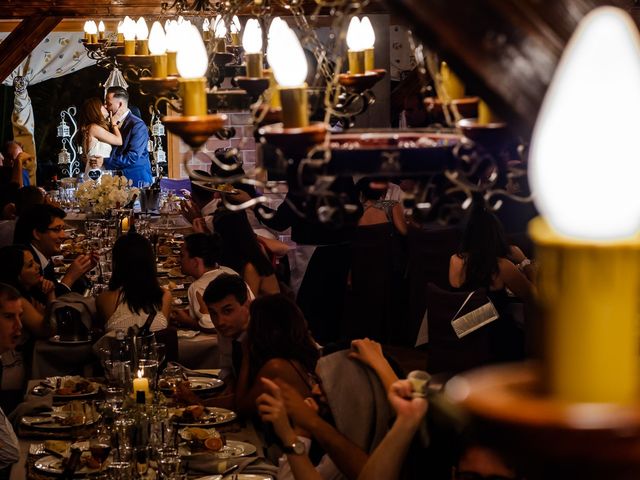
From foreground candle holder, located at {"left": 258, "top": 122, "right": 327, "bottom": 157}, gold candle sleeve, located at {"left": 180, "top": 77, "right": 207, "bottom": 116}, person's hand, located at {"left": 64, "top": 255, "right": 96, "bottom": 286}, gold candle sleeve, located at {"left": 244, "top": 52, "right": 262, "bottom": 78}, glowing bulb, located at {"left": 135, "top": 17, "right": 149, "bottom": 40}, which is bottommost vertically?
person's hand, located at {"left": 64, "top": 255, "right": 96, "bottom": 286}

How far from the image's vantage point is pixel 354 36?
279cm

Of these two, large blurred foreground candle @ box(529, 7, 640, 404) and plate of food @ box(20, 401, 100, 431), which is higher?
large blurred foreground candle @ box(529, 7, 640, 404)

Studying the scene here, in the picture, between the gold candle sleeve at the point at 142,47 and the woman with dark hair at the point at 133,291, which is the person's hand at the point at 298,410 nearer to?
the gold candle sleeve at the point at 142,47

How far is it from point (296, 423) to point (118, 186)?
5.08m

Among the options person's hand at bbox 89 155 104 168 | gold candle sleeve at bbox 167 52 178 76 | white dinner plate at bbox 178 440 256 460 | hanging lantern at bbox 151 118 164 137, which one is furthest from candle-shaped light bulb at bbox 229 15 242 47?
hanging lantern at bbox 151 118 164 137

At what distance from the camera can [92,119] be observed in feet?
37.1

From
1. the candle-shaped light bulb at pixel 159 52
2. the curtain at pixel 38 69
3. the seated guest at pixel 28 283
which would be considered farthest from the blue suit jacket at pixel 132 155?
the candle-shaped light bulb at pixel 159 52

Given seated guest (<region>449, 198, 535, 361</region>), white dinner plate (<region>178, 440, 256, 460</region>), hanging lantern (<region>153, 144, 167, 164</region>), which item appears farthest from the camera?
hanging lantern (<region>153, 144, 167, 164</region>)

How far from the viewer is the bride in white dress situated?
11.2m

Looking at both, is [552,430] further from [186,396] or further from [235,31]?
[235,31]

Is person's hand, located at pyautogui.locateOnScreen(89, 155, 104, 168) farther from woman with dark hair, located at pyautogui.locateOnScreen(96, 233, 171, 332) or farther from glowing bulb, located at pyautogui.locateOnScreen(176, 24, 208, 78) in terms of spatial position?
glowing bulb, located at pyautogui.locateOnScreen(176, 24, 208, 78)

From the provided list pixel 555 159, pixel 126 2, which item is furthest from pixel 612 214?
pixel 126 2

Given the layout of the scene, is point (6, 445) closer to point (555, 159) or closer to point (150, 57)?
point (150, 57)

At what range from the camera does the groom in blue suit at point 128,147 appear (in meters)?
10.9
